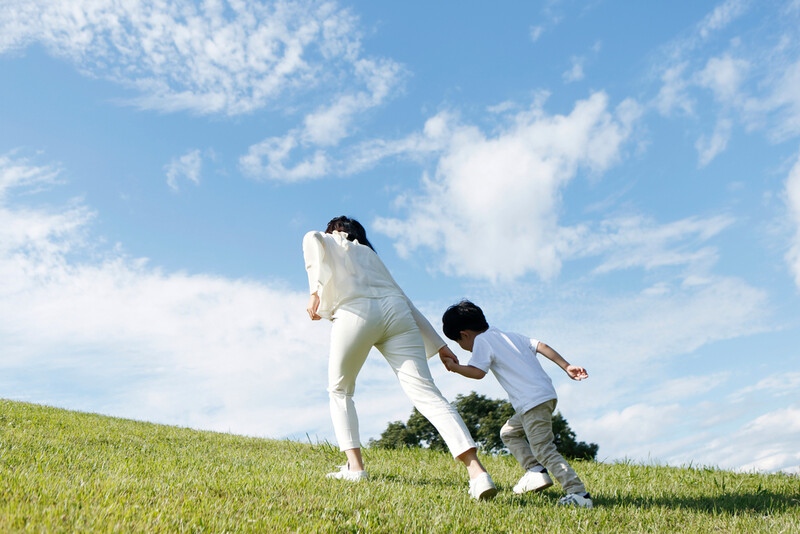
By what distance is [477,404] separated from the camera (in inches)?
645

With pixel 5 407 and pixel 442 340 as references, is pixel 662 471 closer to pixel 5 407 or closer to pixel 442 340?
pixel 442 340

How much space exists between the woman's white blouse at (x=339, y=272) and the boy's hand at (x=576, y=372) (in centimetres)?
178

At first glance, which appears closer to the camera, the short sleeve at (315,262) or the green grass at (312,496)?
the green grass at (312,496)

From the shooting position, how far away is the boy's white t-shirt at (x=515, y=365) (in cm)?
576

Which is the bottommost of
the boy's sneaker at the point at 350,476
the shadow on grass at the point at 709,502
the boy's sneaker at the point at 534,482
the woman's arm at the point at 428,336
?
the shadow on grass at the point at 709,502

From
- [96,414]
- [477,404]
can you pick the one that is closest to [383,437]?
[477,404]

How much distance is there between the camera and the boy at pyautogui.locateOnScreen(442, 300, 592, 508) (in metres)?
5.63

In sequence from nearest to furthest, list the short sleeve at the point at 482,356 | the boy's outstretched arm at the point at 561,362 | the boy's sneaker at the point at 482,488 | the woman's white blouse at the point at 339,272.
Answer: the boy's sneaker at the point at 482,488
the woman's white blouse at the point at 339,272
the boy's outstretched arm at the point at 561,362
the short sleeve at the point at 482,356

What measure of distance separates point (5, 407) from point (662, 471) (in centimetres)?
1193

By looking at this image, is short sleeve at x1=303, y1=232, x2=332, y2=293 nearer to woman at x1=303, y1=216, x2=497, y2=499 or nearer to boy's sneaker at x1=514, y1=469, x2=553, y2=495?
woman at x1=303, y1=216, x2=497, y2=499

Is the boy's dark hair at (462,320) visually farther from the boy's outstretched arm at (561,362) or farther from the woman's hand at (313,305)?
the woman's hand at (313,305)

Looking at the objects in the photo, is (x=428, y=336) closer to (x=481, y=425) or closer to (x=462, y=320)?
(x=462, y=320)

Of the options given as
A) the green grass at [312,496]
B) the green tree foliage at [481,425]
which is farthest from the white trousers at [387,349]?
the green tree foliage at [481,425]

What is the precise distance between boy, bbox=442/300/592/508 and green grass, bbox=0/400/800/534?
0.26 metres
